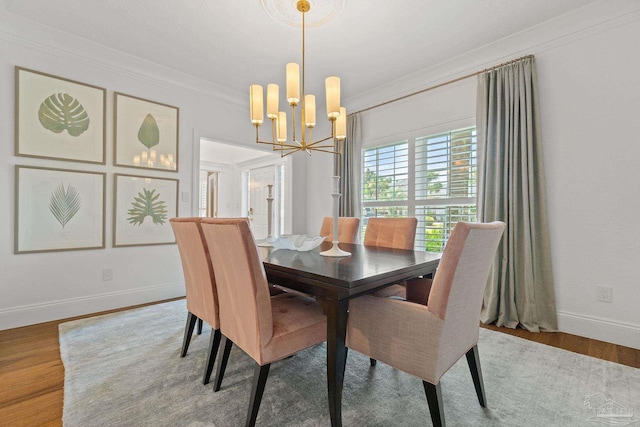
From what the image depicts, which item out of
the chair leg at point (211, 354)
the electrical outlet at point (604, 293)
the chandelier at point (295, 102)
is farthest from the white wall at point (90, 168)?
the electrical outlet at point (604, 293)

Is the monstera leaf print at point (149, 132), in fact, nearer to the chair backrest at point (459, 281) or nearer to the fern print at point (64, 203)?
the fern print at point (64, 203)

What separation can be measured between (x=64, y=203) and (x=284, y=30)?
257 cm

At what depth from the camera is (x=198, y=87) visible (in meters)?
3.51

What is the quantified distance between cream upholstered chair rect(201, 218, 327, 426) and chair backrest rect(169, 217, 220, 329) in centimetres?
16

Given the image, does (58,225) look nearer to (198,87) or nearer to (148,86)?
(148,86)

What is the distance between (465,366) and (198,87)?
3.90 meters

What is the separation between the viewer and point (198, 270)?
1702 millimetres

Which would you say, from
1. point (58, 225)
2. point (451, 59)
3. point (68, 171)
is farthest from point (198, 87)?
point (451, 59)

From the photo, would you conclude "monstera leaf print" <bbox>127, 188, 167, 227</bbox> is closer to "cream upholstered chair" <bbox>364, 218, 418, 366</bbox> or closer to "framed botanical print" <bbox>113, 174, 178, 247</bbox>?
"framed botanical print" <bbox>113, 174, 178, 247</bbox>

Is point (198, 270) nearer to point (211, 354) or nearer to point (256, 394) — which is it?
point (211, 354)

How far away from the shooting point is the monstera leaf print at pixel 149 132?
311cm

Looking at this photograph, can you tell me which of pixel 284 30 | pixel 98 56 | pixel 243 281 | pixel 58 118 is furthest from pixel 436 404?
pixel 98 56

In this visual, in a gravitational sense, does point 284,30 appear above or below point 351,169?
above

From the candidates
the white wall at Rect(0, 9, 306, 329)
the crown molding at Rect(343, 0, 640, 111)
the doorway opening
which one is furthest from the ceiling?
the doorway opening
